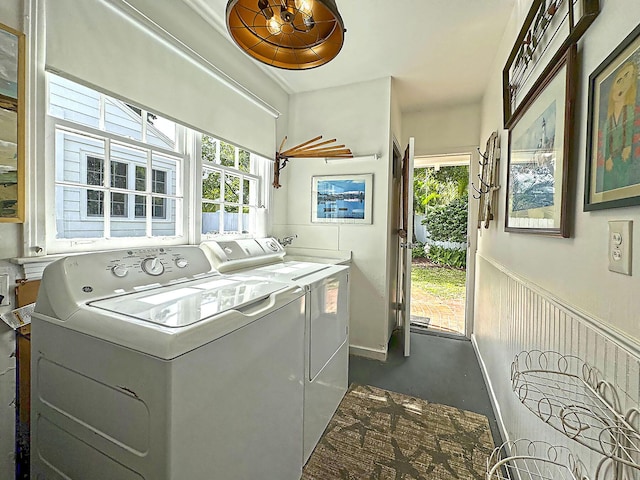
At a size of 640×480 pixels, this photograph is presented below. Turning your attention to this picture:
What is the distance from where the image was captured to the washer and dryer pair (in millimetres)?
745

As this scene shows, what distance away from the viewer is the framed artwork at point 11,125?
1077 millimetres

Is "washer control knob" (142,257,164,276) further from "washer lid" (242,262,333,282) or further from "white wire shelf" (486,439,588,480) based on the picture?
"white wire shelf" (486,439,588,480)

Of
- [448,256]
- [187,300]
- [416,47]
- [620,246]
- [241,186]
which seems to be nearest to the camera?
[620,246]

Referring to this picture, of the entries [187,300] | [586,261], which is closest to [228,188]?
[187,300]

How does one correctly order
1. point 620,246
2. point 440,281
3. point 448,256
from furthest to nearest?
point 448,256 → point 440,281 → point 620,246

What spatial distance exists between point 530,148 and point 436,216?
19.2ft

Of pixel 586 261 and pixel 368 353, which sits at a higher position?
pixel 586 261

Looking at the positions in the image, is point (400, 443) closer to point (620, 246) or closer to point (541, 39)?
point (620, 246)

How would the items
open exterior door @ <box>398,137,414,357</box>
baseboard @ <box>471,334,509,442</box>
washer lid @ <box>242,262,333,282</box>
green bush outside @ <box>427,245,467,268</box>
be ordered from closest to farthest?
1. washer lid @ <box>242,262,333,282</box>
2. baseboard @ <box>471,334,509,442</box>
3. open exterior door @ <box>398,137,414,357</box>
4. green bush outside @ <box>427,245,467,268</box>

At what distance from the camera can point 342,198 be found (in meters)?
2.85

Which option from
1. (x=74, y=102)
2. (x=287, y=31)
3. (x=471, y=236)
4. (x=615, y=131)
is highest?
(x=287, y=31)

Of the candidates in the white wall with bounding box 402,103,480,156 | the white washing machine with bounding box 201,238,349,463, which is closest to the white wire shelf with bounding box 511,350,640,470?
the white washing machine with bounding box 201,238,349,463

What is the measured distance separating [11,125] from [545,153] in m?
2.12

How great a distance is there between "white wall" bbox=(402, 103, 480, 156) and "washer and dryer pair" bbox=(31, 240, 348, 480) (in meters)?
2.87
